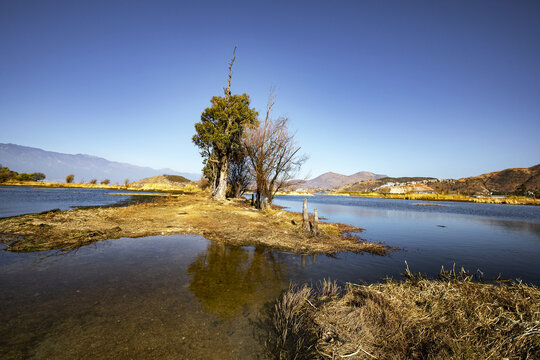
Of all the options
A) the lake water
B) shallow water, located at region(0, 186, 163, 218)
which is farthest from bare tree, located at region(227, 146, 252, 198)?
the lake water

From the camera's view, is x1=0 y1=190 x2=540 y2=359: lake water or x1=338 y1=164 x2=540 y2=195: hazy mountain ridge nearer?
x1=0 y1=190 x2=540 y2=359: lake water

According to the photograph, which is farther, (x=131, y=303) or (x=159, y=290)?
(x=159, y=290)

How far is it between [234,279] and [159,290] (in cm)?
198

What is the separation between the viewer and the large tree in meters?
27.1

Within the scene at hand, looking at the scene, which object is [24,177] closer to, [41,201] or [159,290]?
[41,201]

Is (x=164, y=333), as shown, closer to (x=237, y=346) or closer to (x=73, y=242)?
(x=237, y=346)

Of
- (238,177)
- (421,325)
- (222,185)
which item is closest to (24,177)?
(238,177)

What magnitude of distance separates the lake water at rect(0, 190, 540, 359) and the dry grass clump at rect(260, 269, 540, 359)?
1.16 metres

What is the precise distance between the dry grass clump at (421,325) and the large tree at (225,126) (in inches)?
931

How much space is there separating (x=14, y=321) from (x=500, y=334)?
26.5 feet

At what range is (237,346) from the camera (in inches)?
142

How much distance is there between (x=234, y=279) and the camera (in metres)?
6.41

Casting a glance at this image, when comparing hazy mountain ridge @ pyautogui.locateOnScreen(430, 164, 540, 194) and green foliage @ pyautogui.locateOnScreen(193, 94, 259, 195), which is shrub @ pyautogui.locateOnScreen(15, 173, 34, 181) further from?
hazy mountain ridge @ pyautogui.locateOnScreen(430, 164, 540, 194)

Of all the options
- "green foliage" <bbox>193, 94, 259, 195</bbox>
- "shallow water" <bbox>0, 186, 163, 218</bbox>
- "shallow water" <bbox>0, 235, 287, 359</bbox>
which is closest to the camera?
"shallow water" <bbox>0, 235, 287, 359</bbox>
